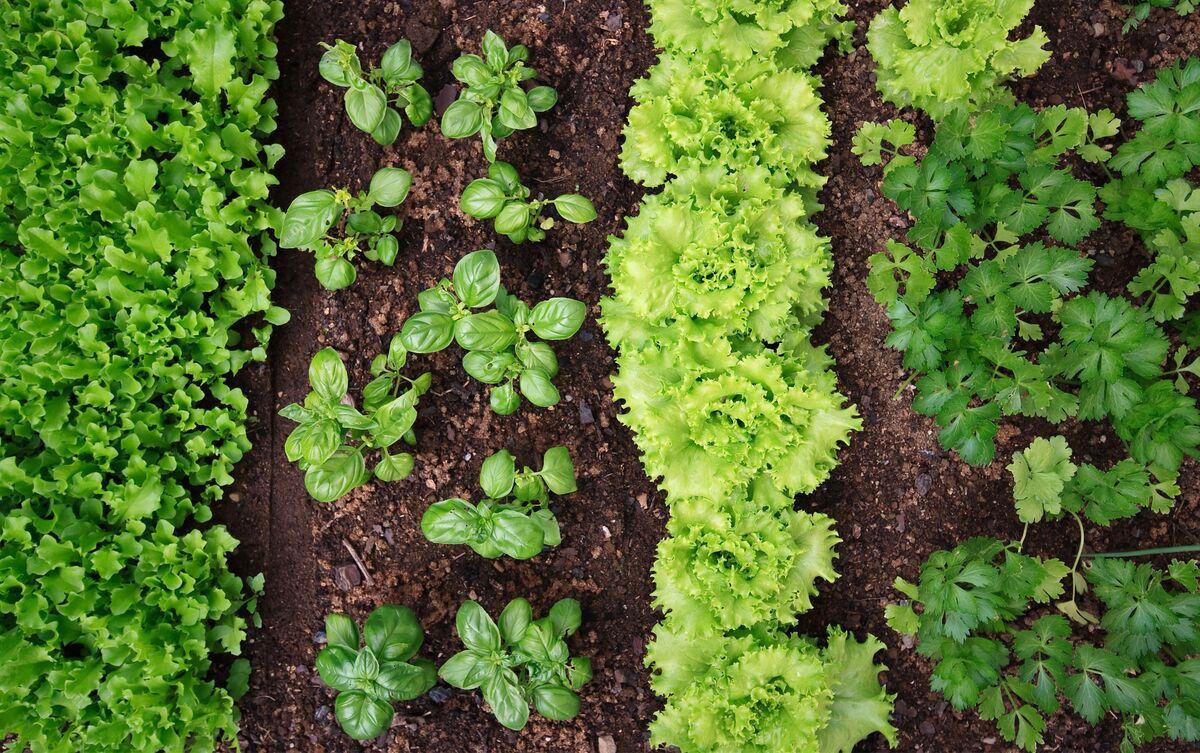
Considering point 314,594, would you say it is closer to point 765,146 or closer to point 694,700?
point 694,700

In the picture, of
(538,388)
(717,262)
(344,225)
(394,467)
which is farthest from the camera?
(344,225)

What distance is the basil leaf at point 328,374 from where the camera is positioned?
2.70m

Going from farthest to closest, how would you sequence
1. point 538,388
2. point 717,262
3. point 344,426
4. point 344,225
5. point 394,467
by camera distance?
point 344,225, point 394,467, point 344,426, point 538,388, point 717,262

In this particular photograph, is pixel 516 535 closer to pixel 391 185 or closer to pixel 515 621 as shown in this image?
pixel 515 621

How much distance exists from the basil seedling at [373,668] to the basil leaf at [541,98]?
6.18 feet

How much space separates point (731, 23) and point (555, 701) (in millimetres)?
2411

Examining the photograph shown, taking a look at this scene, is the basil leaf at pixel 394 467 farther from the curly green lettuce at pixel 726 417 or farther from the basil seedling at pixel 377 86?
the basil seedling at pixel 377 86

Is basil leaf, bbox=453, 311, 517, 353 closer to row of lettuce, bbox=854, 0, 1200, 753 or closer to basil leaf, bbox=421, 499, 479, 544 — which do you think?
basil leaf, bbox=421, 499, 479, 544

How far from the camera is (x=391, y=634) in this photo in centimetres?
273

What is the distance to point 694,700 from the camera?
2697mm

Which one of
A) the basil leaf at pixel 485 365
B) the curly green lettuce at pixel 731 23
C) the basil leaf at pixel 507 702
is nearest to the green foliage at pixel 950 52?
Result: the curly green lettuce at pixel 731 23

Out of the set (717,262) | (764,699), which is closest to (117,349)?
(717,262)

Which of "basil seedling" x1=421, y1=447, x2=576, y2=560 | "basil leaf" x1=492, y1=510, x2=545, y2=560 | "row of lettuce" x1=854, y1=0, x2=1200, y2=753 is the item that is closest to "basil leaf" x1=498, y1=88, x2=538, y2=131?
"basil seedling" x1=421, y1=447, x2=576, y2=560

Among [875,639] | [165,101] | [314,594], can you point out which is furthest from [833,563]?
[165,101]
